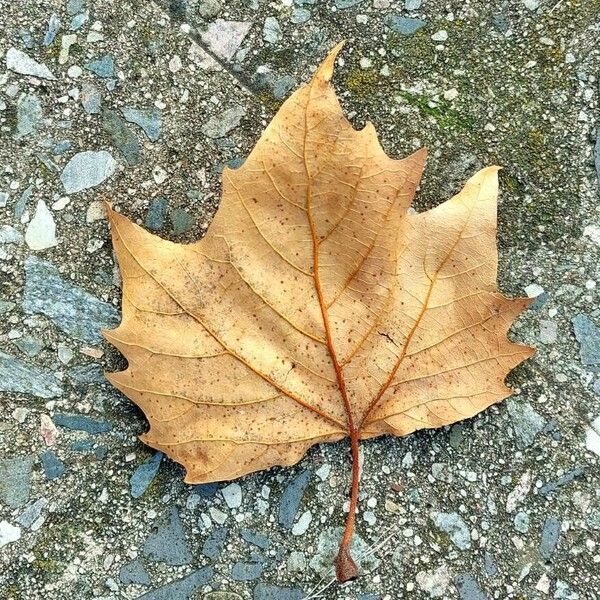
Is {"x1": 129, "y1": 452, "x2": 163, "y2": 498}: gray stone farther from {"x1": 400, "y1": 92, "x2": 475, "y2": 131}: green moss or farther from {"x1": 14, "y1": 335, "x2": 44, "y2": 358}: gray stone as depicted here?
{"x1": 400, "y1": 92, "x2": 475, "y2": 131}: green moss

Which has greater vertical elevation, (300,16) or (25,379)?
(300,16)

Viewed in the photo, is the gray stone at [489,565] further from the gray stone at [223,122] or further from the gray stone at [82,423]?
the gray stone at [223,122]

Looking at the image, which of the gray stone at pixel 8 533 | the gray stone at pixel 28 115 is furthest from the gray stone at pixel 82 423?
the gray stone at pixel 28 115

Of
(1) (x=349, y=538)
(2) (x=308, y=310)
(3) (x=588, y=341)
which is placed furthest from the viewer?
(3) (x=588, y=341)

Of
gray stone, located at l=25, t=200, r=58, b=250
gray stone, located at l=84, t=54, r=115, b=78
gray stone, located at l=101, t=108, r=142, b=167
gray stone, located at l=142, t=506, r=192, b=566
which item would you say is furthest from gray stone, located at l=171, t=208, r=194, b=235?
gray stone, located at l=142, t=506, r=192, b=566

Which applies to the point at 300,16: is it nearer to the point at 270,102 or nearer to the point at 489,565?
the point at 270,102

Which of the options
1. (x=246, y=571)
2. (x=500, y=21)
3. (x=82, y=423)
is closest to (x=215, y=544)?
(x=246, y=571)

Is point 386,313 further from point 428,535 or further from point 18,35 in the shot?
point 18,35
